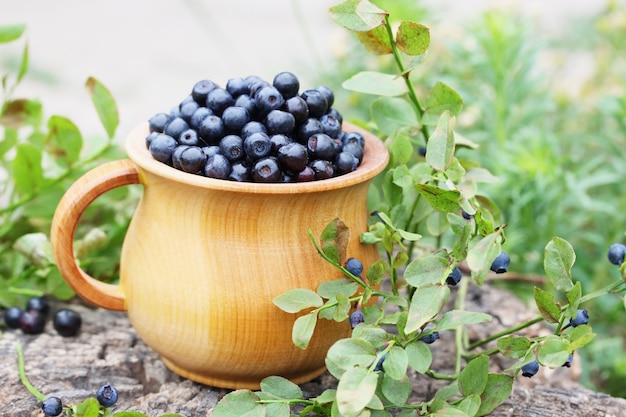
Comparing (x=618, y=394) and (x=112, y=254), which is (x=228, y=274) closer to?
(x=112, y=254)

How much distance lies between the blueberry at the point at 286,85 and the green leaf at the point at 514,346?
0.40 meters

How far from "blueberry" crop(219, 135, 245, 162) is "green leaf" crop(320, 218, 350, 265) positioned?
14cm

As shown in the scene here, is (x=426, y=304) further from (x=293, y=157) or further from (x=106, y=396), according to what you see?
(x=106, y=396)

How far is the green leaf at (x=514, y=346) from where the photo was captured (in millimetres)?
844

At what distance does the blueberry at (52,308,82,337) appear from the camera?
1.15 m

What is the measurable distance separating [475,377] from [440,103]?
1.19 feet

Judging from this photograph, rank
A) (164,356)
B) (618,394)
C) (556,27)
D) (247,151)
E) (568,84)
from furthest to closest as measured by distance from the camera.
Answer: (556,27) < (568,84) < (618,394) < (164,356) < (247,151)

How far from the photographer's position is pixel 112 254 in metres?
1.33

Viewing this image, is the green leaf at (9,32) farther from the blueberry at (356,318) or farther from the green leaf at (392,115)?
the blueberry at (356,318)

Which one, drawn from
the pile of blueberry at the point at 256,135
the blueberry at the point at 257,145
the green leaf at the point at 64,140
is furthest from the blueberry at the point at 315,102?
the green leaf at the point at 64,140

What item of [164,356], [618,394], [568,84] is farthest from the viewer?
[568,84]

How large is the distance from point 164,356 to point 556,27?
12.7 feet

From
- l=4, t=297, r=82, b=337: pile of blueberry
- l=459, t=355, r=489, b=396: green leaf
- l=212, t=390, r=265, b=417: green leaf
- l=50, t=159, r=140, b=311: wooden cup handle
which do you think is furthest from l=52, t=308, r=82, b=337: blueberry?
l=459, t=355, r=489, b=396: green leaf

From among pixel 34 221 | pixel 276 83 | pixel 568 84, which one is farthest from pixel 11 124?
pixel 568 84
